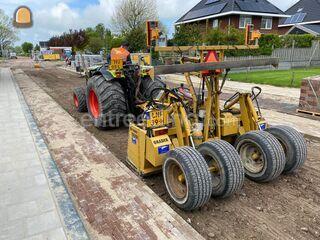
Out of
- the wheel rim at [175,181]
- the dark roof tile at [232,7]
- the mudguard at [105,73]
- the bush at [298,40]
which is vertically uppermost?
the dark roof tile at [232,7]

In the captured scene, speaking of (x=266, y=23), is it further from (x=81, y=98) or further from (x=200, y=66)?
(x=200, y=66)

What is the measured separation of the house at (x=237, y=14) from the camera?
90.6 ft

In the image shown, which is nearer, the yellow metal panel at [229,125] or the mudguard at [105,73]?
the yellow metal panel at [229,125]

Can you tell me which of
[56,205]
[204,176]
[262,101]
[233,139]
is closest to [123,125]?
[233,139]

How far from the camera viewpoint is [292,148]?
3.72 metres

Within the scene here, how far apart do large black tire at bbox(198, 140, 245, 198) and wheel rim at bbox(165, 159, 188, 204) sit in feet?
1.22

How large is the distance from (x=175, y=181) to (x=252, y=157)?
3.86ft

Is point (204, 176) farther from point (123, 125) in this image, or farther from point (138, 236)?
point (123, 125)

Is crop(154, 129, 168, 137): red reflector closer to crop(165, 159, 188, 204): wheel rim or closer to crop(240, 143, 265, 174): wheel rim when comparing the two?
crop(165, 159, 188, 204): wheel rim

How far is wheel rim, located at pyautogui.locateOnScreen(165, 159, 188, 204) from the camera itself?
10.7 feet

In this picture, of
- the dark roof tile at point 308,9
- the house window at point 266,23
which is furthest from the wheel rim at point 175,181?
the dark roof tile at point 308,9

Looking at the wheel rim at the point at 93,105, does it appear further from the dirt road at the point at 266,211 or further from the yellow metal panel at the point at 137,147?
the dirt road at the point at 266,211

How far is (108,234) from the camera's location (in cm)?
273

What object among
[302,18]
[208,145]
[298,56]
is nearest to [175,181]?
[208,145]
